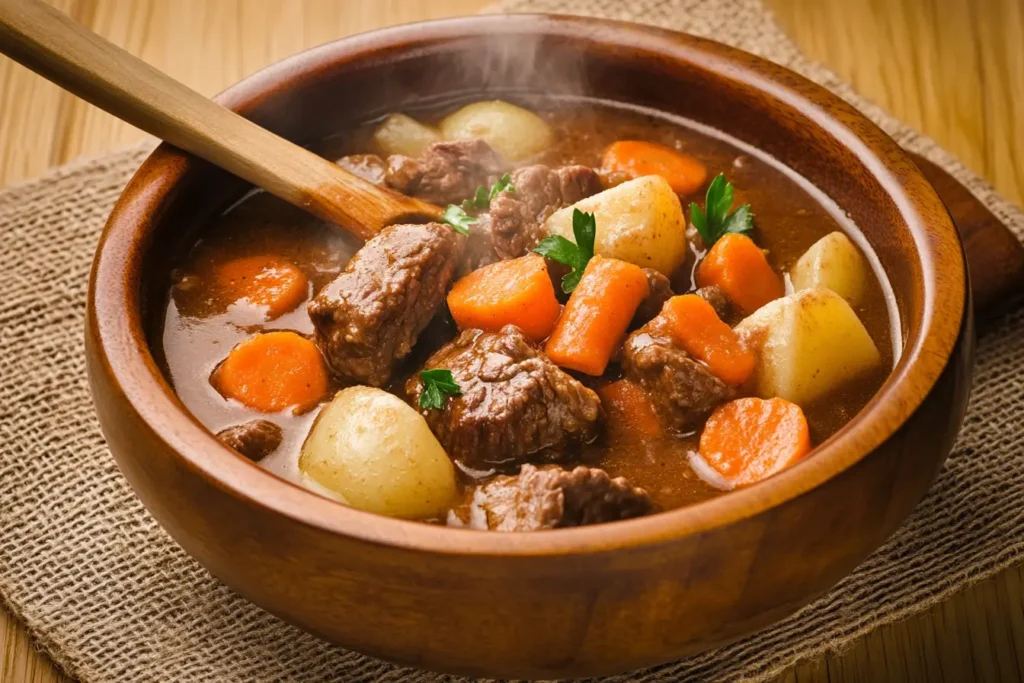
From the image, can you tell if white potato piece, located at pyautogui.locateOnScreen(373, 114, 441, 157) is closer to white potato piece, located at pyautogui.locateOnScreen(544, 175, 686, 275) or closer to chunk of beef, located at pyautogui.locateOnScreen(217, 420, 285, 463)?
white potato piece, located at pyautogui.locateOnScreen(544, 175, 686, 275)

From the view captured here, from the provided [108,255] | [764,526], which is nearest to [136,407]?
[108,255]

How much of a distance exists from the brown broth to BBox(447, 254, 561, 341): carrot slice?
0.12 m

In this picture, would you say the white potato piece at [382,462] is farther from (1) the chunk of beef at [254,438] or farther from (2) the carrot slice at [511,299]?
(2) the carrot slice at [511,299]

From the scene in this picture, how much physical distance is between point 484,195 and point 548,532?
1226 mm

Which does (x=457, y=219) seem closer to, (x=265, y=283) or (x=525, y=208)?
(x=525, y=208)

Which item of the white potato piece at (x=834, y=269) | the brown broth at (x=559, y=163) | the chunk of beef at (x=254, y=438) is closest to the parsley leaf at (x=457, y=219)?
the brown broth at (x=559, y=163)

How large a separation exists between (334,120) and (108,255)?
2.91 feet

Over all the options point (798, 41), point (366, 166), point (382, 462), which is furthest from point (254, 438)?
point (798, 41)

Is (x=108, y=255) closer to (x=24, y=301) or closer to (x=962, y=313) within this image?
(x=24, y=301)

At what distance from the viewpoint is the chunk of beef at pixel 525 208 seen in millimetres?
2826

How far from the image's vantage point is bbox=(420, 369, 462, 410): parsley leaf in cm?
253

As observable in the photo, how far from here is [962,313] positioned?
2.41 meters

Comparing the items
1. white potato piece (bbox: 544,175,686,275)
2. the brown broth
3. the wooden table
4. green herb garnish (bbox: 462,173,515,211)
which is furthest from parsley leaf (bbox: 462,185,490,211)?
the wooden table

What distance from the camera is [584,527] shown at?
1987mm
